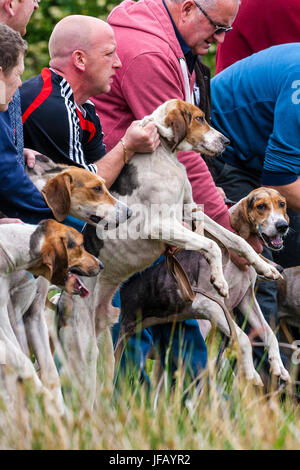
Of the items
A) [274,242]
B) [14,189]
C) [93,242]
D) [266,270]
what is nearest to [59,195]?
[14,189]

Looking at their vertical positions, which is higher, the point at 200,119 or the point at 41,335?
the point at 200,119

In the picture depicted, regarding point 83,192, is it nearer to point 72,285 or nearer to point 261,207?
point 72,285

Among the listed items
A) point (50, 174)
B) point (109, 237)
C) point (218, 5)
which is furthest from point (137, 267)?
point (218, 5)

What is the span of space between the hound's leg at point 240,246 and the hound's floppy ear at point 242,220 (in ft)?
1.86

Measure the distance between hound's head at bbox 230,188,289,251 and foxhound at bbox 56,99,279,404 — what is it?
23.2 inches

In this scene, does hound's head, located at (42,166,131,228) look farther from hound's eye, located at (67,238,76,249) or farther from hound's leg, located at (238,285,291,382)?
hound's leg, located at (238,285,291,382)

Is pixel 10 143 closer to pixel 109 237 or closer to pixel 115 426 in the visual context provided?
pixel 109 237

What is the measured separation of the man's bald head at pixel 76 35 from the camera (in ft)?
16.7

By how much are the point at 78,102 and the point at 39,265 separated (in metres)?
1.20

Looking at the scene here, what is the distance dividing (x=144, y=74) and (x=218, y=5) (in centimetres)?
68

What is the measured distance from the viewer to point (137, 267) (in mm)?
5242

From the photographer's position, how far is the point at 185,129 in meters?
5.13

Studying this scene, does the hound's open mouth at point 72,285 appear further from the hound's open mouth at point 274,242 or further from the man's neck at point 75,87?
the hound's open mouth at point 274,242
